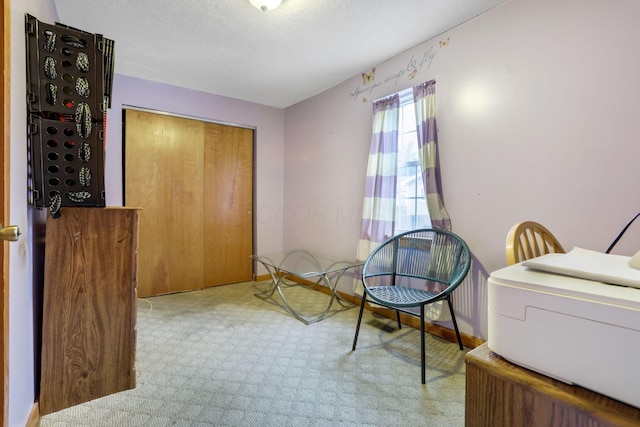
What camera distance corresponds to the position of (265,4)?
5.60 feet

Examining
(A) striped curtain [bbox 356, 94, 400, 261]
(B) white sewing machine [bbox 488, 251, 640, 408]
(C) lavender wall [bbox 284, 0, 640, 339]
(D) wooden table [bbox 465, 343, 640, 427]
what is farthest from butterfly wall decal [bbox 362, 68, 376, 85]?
(D) wooden table [bbox 465, 343, 640, 427]

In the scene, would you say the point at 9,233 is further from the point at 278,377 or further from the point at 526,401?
the point at 278,377

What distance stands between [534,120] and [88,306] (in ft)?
8.62

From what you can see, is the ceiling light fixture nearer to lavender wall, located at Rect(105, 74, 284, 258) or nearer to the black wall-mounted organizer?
the black wall-mounted organizer

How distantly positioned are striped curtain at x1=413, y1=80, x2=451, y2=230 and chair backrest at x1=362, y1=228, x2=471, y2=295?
0.14 meters

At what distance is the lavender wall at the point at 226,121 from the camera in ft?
9.14

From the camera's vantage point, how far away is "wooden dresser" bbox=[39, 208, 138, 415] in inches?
53.8

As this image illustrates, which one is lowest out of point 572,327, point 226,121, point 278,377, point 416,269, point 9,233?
point 278,377

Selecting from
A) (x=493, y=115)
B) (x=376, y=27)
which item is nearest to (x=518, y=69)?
(x=493, y=115)

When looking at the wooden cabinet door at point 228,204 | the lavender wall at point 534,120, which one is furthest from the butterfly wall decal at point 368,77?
the wooden cabinet door at point 228,204

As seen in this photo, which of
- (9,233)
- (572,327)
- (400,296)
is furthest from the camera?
(400,296)

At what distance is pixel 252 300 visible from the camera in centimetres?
294

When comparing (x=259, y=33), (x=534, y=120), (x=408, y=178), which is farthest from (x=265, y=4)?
(x=534, y=120)

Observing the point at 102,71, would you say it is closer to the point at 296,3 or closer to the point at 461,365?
the point at 296,3
